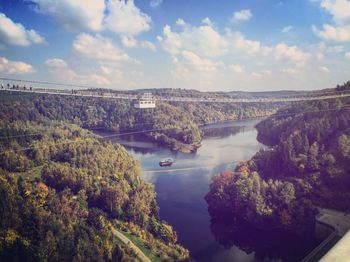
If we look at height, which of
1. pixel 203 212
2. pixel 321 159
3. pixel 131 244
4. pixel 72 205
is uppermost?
pixel 321 159

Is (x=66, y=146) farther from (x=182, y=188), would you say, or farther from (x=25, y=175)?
(x=182, y=188)

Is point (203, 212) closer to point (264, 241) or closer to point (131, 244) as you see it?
point (264, 241)

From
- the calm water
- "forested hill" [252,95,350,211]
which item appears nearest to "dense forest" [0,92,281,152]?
the calm water

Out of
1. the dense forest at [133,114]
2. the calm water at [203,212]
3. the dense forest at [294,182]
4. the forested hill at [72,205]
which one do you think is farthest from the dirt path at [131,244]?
the dense forest at [133,114]

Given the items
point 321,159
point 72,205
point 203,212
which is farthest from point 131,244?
point 321,159

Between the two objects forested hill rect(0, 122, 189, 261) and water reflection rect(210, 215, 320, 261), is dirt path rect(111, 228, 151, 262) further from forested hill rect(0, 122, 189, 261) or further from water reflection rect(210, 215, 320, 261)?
water reflection rect(210, 215, 320, 261)

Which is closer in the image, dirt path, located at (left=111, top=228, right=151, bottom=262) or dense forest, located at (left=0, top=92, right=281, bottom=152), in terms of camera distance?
dirt path, located at (left=111, top=228, right=151, bottom=262)
